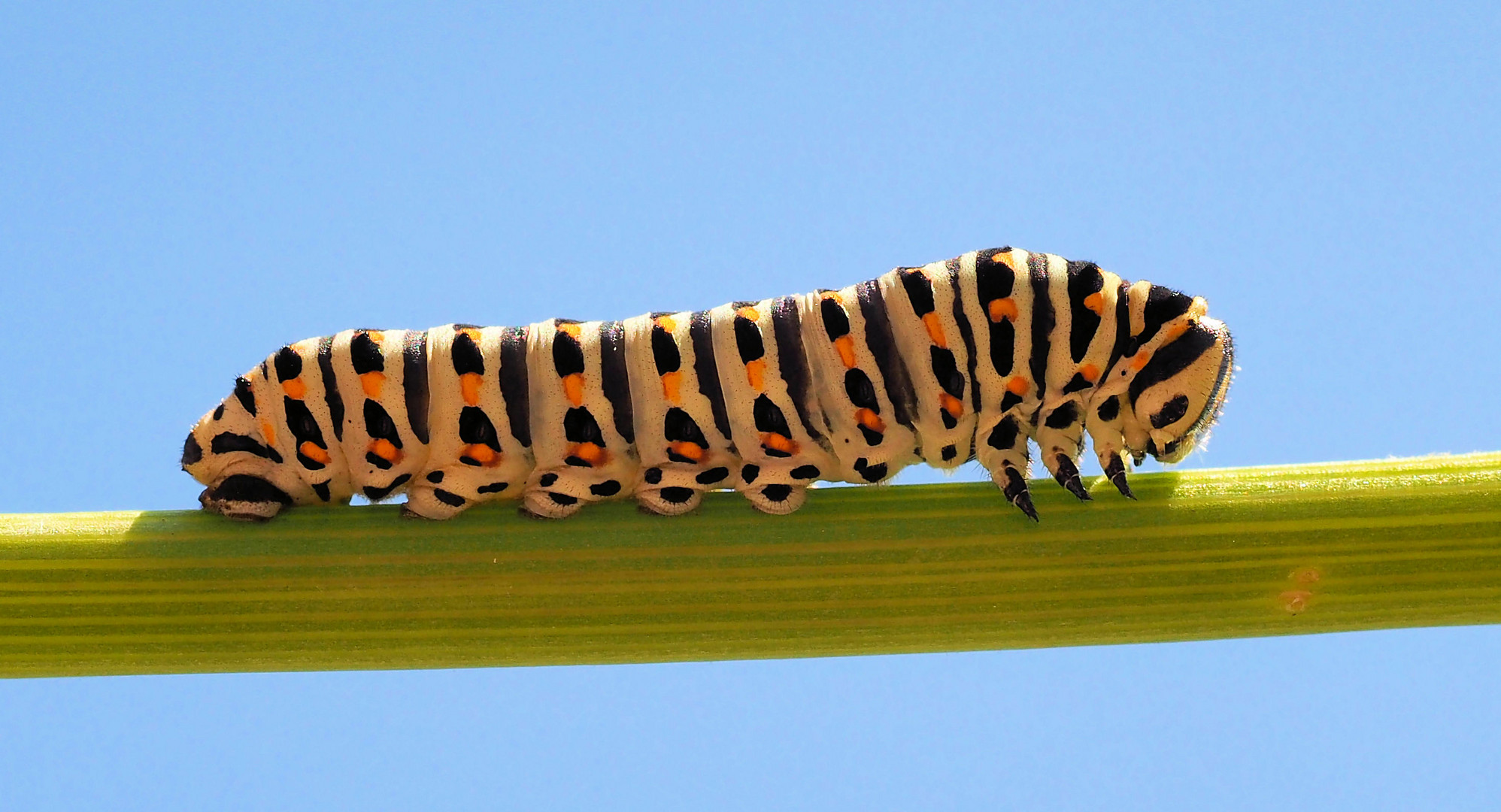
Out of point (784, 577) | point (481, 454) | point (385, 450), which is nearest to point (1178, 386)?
point (784, 577)

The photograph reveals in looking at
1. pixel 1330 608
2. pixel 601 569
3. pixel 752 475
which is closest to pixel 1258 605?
pixel 1330 608

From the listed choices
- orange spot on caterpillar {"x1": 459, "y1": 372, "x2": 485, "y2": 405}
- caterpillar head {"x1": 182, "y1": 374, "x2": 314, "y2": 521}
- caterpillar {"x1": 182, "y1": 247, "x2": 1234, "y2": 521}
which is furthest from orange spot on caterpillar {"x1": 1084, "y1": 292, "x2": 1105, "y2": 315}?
caterpillar head {"x1": 182, "y1": 374, "x2": 314, "y2": 521}

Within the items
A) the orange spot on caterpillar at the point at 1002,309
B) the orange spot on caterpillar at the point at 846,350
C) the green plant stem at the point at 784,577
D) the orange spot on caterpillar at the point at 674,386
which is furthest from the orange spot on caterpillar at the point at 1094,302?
the orange spot on caterpillar at the point at 674,386

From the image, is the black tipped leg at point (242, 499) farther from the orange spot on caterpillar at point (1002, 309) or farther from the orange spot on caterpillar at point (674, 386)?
the orange spot on caterpillar at point (1002, 309)

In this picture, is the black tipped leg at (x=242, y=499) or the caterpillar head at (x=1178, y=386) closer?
the black tipped leg at (x=242, y=499)

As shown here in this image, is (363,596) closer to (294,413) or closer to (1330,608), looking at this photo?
(294,413)

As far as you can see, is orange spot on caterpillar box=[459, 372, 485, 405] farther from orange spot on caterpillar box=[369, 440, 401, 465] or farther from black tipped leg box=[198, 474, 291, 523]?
black tipped leg box=[198, 474, 291, 523]

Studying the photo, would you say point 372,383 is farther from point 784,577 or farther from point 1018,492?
point 1018,492
